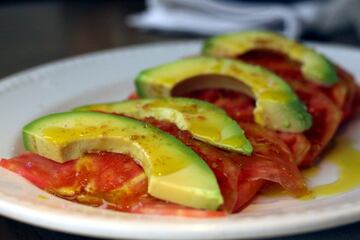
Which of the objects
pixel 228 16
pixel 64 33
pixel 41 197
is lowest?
pixel 64 33

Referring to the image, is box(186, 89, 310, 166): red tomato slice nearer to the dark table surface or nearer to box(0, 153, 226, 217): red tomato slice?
box(0, 153, 226, 217): red tomato slice

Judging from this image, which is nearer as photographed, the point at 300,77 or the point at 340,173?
the point at 340,173

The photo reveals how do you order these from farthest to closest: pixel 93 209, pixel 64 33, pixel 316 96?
pixel 64 33, pixel 316 96, pixel 93 209

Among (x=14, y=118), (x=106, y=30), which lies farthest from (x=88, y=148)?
(x=106, y=30)

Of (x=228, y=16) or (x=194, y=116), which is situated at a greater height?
(x=194, y=116)

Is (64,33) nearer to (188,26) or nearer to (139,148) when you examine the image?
(188,26)

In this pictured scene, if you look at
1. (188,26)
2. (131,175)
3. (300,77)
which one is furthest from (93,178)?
(188,26)

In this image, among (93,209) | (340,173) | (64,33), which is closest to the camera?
(93,209)
